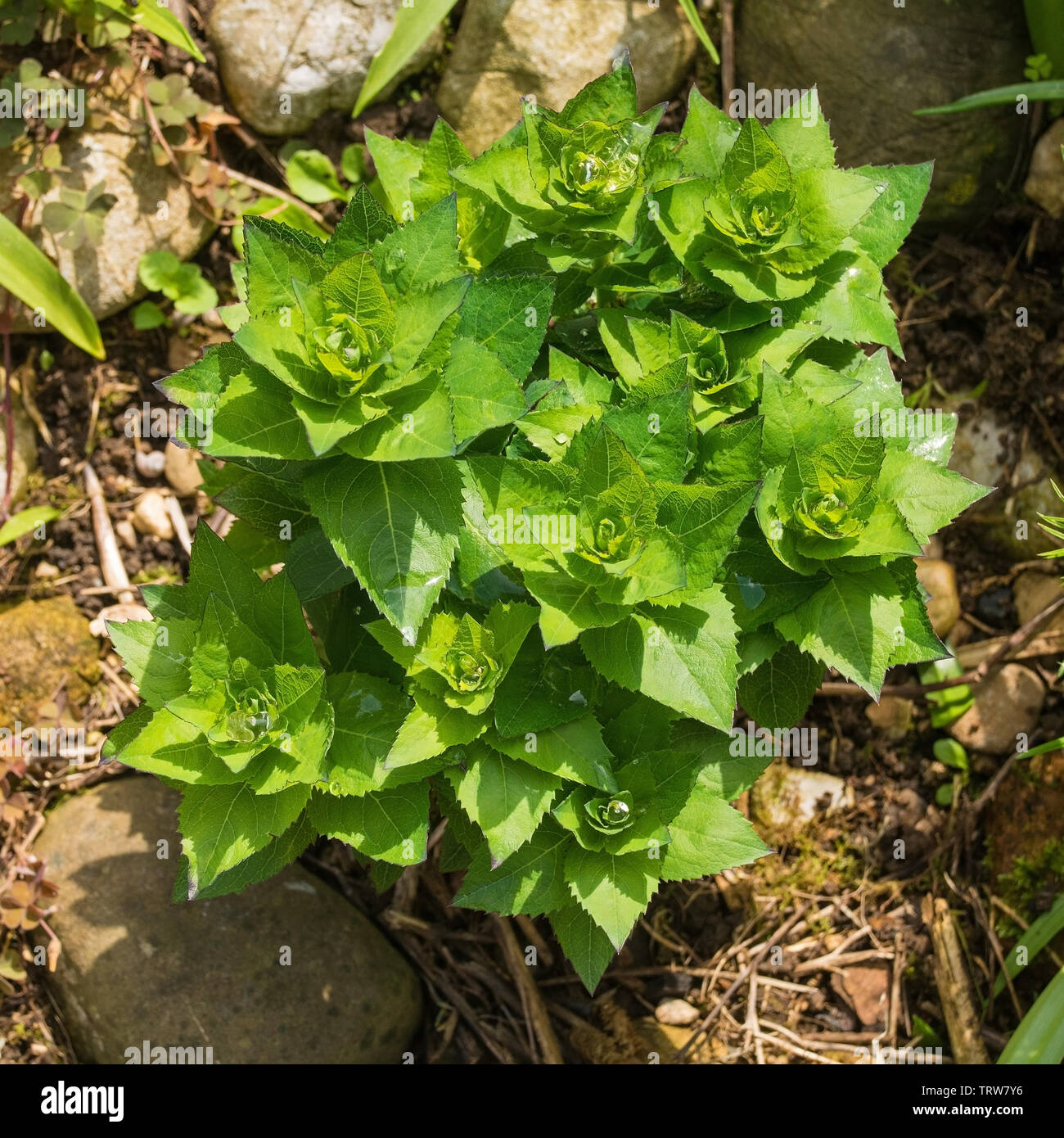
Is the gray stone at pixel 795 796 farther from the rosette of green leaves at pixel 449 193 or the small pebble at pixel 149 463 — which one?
the small pebble at pixel 149 463

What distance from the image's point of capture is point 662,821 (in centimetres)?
285

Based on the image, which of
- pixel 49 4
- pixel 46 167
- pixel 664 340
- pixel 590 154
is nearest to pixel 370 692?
pixel 664 340

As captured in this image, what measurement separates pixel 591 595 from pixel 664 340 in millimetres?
814

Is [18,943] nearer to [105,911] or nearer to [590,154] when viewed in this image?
[105,911]

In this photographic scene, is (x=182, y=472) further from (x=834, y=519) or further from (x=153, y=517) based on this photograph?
(x=834, y=519)

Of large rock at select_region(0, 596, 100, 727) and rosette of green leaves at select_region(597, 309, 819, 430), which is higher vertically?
rosette of green leaves at select_region(597, 309, 819, 430)

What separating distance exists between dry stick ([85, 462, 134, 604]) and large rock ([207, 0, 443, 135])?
179 cm

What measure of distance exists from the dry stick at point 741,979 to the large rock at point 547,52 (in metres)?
3.43

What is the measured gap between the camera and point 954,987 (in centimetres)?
400

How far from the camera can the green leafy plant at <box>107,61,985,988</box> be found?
252 cm

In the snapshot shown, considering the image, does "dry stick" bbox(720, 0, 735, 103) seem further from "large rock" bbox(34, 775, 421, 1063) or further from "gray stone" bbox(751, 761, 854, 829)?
"large rock" bbox(34, 775, 421, 1063)

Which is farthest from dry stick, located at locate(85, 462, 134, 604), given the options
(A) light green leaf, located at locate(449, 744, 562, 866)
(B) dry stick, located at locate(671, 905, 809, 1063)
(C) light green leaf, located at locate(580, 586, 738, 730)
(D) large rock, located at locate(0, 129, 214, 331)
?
(B) dry stick, located at locate(671, 905, 809, 1063)
